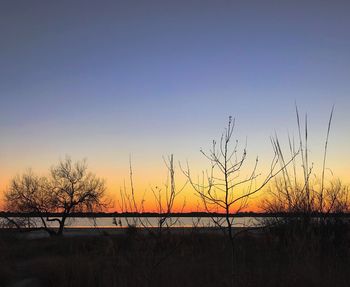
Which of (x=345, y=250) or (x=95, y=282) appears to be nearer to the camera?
(x=345, y=250)

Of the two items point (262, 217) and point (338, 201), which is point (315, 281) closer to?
point (338, 201)

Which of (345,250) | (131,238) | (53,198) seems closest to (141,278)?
(131,238)

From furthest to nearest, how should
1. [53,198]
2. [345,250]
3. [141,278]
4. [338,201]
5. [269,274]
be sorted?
[53,198] → [338,201] → [345,250] → [269,274] → [141,278]

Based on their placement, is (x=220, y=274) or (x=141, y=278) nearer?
(x=141, y=278)

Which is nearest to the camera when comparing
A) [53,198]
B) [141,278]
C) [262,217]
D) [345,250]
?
[141,278]

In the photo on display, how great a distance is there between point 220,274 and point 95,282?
3619 millimetres

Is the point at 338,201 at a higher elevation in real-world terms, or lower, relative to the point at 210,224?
higher

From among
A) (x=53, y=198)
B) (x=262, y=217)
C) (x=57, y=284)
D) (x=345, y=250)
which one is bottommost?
(x=57, y=284)

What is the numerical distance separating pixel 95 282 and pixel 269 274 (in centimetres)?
568

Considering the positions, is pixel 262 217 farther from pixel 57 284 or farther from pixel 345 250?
pixel 57 284

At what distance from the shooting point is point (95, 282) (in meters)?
11.7

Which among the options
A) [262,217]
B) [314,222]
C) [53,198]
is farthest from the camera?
[53,198]

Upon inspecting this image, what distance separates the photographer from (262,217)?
11.5 meters

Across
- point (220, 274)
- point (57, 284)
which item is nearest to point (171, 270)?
point (220, 274)
